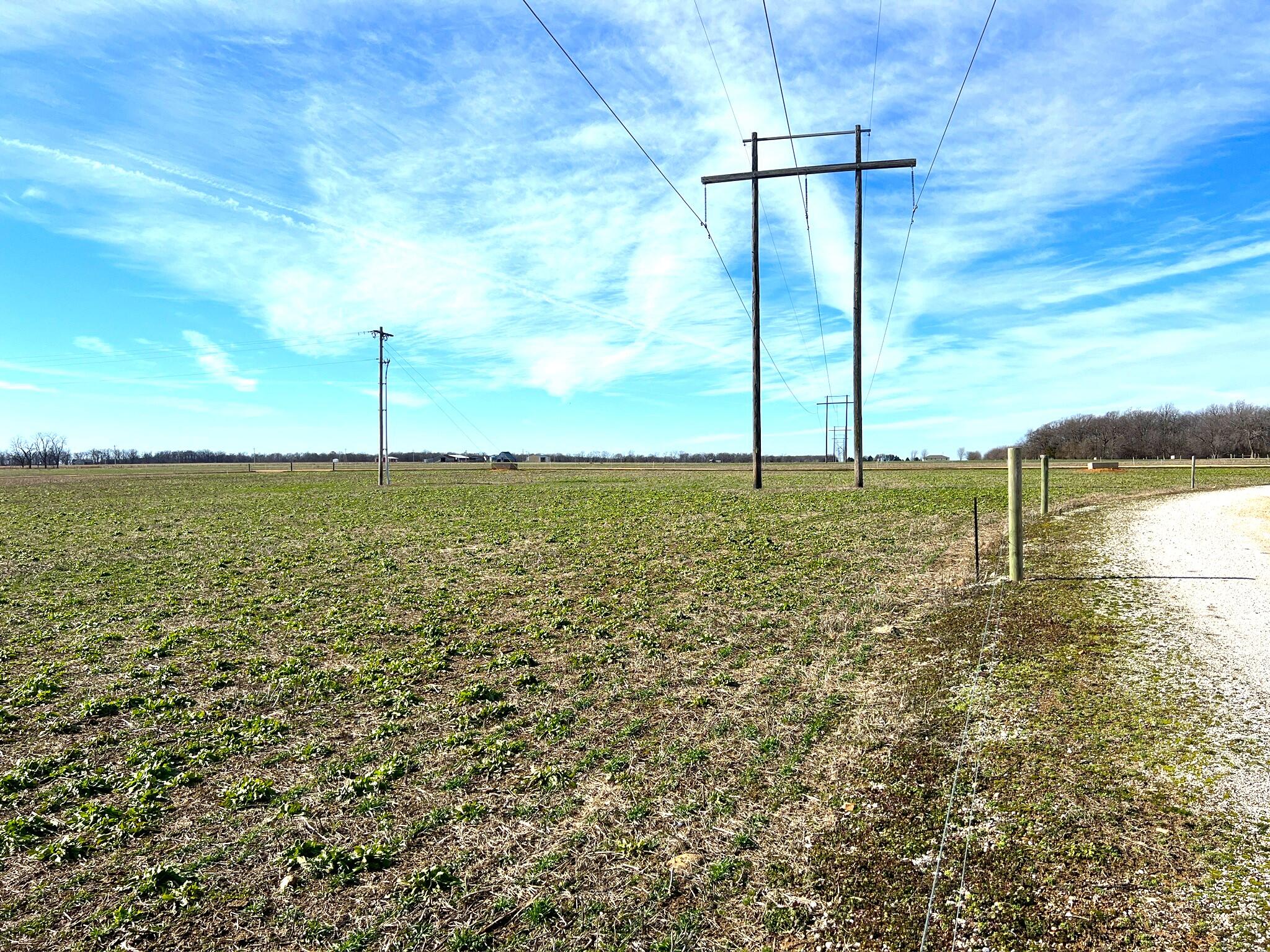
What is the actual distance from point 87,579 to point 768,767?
16984 mm

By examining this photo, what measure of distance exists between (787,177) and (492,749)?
25.4 meters

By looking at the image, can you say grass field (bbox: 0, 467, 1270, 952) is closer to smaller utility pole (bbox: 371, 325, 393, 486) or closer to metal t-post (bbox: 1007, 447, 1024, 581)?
metal t-post (bbox: 1007, 447, 1024, 581)


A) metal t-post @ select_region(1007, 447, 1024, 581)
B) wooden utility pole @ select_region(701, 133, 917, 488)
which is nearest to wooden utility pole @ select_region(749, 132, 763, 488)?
wooden utility pole @ select_region(701, 133, 917, 488)

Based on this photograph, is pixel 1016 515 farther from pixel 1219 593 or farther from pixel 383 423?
pixel 383 423

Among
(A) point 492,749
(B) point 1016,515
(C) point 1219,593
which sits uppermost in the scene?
(B) point 1016,515

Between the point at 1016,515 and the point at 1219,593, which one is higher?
the point at 1016,515

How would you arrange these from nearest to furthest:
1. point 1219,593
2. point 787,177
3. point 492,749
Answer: point 492,749 < point 1219,593 < point 787,177

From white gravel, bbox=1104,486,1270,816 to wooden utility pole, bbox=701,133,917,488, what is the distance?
10.7m

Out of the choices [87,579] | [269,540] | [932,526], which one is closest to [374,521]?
[269,540]

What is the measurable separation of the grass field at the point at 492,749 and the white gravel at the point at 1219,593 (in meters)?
1.84

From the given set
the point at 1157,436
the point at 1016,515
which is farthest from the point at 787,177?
the point at 1157,436

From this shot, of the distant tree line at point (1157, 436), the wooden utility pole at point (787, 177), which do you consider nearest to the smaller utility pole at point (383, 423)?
the wooden utility pole at point (787, 177)

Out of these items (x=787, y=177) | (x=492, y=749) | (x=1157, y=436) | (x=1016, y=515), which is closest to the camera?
(x=492, y=749)

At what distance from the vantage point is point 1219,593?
35.7 feet
